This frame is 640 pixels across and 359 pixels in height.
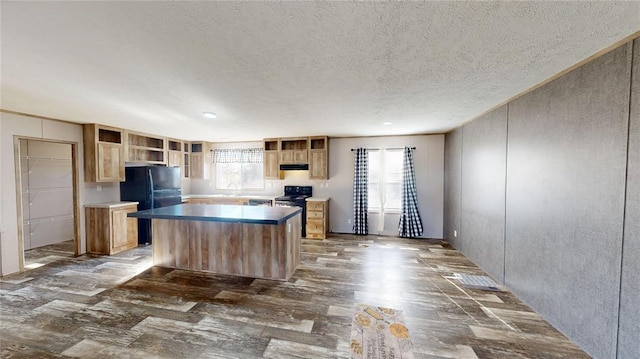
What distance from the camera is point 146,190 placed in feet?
15.6

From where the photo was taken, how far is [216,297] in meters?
2.77

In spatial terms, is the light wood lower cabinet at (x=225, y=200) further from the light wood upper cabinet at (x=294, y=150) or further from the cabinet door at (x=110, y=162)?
the cabinet door at (x=110, y=162)

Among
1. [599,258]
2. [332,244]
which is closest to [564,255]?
[599,258]

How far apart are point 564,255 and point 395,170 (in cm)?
356

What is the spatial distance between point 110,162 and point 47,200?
1832 mm

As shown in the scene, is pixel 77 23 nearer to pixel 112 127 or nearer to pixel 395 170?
pixel 112 127

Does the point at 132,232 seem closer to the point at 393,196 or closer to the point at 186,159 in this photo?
the point at 186,159

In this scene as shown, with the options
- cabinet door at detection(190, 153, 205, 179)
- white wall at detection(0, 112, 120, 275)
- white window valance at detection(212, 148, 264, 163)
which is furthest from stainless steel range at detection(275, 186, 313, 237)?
white wall at detection(0, 112, 120, 275)

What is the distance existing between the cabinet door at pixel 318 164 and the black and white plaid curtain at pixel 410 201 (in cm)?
183

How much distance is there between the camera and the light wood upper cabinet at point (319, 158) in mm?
5504

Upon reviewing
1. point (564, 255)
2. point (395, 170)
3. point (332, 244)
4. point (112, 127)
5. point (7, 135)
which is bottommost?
point (332, 244)

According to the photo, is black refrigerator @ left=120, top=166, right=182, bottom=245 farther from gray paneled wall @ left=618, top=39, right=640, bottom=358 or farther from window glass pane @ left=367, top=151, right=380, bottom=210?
gray paneled wall @ left=618, top=39, right=640, bottom=358

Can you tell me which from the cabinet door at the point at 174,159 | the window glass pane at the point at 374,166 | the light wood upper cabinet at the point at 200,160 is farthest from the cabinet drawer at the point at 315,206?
the cabinet door at the point at 174,159

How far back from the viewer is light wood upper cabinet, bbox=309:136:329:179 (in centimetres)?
550
